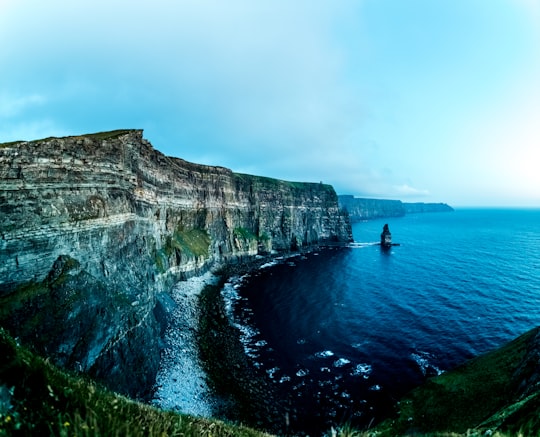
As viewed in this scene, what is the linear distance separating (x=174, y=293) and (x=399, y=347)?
1544 inches

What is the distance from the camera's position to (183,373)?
105ft

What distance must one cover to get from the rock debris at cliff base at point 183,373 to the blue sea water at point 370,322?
24.8ft

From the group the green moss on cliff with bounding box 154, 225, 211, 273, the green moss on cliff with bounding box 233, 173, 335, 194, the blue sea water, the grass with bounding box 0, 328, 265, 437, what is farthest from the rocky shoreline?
the green moss on cliff with bounding box 233, 173, 335, 194

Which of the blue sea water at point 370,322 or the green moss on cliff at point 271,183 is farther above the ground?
the green moss on cliff at point 271,183

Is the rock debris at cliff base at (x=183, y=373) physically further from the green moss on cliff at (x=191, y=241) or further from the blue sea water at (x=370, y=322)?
the green moss on cliff at (x=191, y=241)

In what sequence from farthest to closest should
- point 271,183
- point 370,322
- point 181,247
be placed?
point 271,183 < point 181,247 < point 370,322

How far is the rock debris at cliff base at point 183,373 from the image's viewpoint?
2775 centimetres

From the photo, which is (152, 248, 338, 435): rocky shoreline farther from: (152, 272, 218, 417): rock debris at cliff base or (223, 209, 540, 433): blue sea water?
(223, 209, 540, 433): blue sea water

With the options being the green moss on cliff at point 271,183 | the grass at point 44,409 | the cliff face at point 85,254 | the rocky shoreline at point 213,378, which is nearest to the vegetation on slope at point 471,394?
the rocky shoreline at point 213,378

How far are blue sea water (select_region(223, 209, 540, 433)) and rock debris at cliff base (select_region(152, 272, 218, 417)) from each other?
756 centimetres

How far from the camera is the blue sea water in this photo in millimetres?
30984

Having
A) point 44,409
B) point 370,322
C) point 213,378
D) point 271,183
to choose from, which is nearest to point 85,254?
point 213,378

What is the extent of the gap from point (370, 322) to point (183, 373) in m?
31.4

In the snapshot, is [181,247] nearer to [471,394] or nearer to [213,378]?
[213,378]
